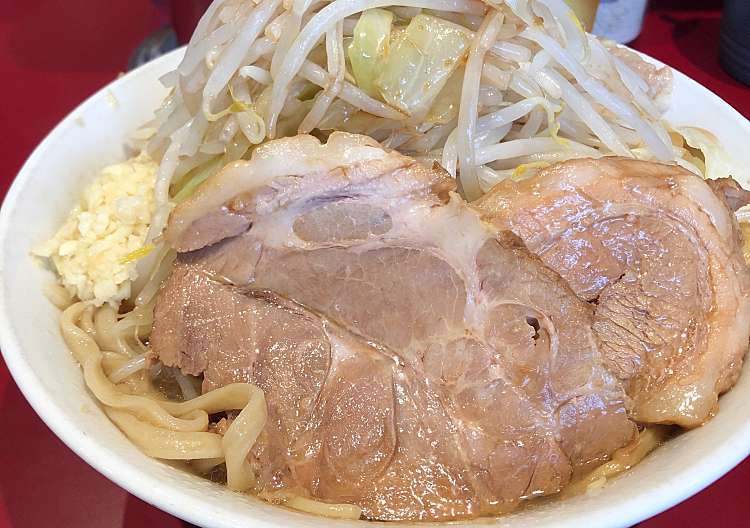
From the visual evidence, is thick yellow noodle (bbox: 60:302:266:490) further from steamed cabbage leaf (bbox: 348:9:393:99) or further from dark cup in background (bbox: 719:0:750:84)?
dark cup in background (bbox: 719:0:750:84)

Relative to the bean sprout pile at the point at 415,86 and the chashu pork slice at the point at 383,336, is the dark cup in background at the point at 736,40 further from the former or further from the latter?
the chashu pork slice at the point at 383,336

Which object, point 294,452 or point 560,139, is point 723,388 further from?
point 294,452

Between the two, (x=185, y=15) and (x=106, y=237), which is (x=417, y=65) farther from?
(x=185, y=15)

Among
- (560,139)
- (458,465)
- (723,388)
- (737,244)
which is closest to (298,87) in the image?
(560,139)

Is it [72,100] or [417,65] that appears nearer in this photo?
[417,65]

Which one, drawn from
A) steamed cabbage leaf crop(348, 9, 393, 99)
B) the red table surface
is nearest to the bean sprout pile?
steamed cabbage leaf crop(348, 9, 393, 99)

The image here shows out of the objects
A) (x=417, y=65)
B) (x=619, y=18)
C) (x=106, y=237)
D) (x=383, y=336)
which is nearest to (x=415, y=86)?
(x=417, y=65)

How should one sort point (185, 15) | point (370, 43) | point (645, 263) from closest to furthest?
point (645, 263) < point (370, 43) < point (185, 15)

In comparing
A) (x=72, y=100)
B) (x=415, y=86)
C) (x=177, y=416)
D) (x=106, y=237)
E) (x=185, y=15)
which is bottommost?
(x=72, y=100)
